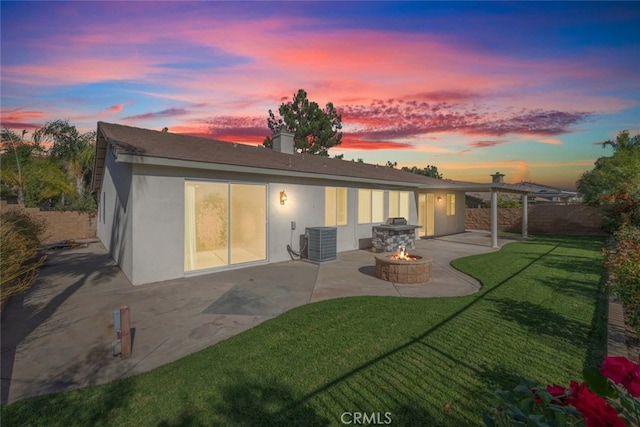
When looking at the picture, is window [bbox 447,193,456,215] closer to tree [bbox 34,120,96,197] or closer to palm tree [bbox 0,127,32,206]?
tree [bbox 34,120,96,197]

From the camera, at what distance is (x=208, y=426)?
2619mm

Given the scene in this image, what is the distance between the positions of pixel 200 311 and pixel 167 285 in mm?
2257

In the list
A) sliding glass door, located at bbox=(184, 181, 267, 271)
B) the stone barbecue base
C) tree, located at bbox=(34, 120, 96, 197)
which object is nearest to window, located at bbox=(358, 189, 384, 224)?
sliding glass door, located at bbox=(184, 181, 267, 271)

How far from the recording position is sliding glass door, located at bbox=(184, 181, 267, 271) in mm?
8242

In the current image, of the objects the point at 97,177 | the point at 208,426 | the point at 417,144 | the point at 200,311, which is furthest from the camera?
the point at 417,144

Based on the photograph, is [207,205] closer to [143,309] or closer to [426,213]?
[143,309]

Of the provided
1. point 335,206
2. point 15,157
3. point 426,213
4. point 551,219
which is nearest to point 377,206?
point 335,206

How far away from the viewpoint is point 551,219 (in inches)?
746

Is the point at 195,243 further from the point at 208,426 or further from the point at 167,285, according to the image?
the point at 208,426

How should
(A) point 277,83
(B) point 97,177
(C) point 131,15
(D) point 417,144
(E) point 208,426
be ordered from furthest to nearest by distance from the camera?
(D) point 417,144, (B) point 97,177, (A) point 277,83, (C) point 131,15, (E) point 208,426

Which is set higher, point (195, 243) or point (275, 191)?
point (275, 191)

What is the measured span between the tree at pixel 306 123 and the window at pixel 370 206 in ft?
59.9

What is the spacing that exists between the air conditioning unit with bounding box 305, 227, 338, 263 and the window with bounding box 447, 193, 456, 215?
35.8 ft

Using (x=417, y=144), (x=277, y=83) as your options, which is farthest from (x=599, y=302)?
(x=417, y=144)
